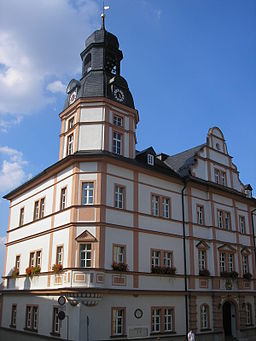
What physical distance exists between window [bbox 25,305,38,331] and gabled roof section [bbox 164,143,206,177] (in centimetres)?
1445

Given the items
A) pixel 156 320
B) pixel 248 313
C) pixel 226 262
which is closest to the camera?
pixel 156 320

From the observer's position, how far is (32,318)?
25469 mm

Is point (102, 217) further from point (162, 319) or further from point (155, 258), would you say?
point (162, 319)

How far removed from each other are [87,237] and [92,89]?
10.4 metres

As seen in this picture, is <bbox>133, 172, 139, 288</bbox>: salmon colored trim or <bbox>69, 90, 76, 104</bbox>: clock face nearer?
<bbox>133, 172, 139, 288</bbox>: salmon colored trim

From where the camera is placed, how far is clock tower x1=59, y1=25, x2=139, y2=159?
25297 mm

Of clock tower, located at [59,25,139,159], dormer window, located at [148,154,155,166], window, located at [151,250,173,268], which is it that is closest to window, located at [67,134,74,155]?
clock tower, located at [59,25,139,159]

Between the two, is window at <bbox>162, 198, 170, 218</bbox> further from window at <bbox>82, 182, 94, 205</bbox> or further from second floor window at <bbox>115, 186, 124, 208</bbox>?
window at <bbox>82, 182, 94, 205</bbox>

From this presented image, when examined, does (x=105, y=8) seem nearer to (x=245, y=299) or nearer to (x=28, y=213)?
(x=28, y=213)

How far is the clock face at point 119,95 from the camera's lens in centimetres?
2684

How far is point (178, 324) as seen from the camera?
25109 mm

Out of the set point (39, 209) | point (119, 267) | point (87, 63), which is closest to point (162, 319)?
point (119, 267)

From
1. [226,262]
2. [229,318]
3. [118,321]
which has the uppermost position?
[226,262]

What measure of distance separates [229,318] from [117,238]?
1341 centimetres
